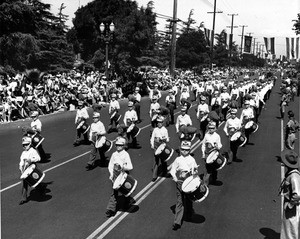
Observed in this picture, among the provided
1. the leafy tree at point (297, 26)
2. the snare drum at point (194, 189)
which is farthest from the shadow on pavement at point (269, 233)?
the leafy tree at point (297, 26)

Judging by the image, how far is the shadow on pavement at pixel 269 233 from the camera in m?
7.95

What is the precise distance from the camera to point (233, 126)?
13680 millimetres

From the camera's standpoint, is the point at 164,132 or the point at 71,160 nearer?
the point at 164,132

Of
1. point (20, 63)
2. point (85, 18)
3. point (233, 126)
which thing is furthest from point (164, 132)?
point (85, 18)

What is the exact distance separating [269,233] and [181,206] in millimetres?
1991

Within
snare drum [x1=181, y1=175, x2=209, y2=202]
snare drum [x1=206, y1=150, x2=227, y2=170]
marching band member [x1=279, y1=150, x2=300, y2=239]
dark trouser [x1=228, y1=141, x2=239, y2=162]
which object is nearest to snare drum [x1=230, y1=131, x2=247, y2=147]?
dark trouser [x1=228, y1=141, x2=239, y2=162]

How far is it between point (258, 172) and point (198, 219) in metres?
4.80

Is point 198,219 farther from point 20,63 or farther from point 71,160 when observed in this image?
point 20,63

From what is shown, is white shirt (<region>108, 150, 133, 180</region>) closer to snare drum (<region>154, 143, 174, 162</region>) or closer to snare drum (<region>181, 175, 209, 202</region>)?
snare drum (<region>181, 175, 209, 202</region>)

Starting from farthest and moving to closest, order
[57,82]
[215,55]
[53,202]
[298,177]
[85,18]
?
[215,55]
[85,18]
[57,82]
[53,202]
[298,177]

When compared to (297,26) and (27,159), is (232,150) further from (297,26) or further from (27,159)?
(297,26)

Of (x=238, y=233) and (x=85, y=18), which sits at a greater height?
(x=85, y=18)

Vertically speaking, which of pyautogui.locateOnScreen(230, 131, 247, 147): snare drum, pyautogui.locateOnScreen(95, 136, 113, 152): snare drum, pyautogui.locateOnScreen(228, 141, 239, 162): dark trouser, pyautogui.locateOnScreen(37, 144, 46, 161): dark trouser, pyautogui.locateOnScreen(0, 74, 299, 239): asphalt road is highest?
pyautogui.locateOnScreen(230, 131, 247, 147): snare drum

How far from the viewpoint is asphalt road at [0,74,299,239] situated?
26.5 feet
